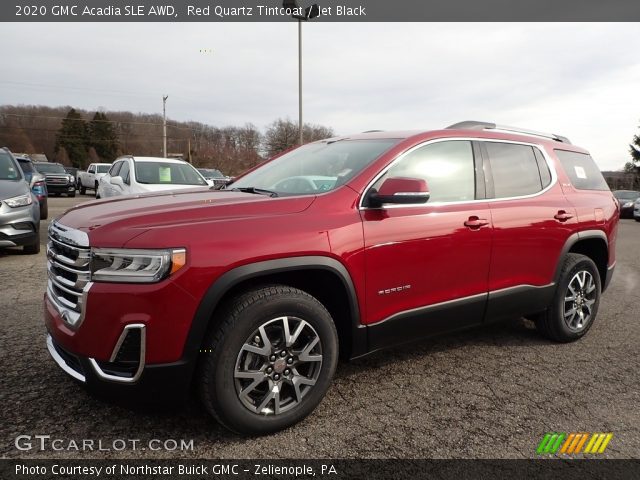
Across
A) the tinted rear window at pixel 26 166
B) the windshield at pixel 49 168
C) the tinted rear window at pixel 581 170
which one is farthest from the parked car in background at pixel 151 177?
the windshield at pixel 49 168

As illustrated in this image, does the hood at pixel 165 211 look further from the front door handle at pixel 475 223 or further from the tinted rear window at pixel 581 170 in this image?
the tinted rear window at pixel 581 170

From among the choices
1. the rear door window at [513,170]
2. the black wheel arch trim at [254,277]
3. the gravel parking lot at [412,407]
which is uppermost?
the rear door window at [513,170]

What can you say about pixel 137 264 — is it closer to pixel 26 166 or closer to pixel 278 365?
pixel 278 365

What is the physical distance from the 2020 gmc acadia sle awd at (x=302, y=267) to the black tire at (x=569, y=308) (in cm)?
3

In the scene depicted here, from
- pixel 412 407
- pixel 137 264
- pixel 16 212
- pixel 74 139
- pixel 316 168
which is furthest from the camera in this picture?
pixel 74 139

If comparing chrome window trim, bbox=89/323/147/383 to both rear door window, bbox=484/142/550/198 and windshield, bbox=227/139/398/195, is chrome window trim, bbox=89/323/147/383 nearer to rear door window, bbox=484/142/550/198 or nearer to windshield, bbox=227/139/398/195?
windshield, bbox=227/139/398/195

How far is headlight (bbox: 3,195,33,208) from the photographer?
6523mm

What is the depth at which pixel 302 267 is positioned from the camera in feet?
8.11

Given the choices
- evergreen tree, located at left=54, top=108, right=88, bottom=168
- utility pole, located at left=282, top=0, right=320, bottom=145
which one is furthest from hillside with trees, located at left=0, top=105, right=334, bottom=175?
utility pole, located at left=282, top=0, right=320, bottom=145

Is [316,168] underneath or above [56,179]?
underneath

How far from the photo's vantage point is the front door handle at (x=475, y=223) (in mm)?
3136

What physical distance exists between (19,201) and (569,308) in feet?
23.5
